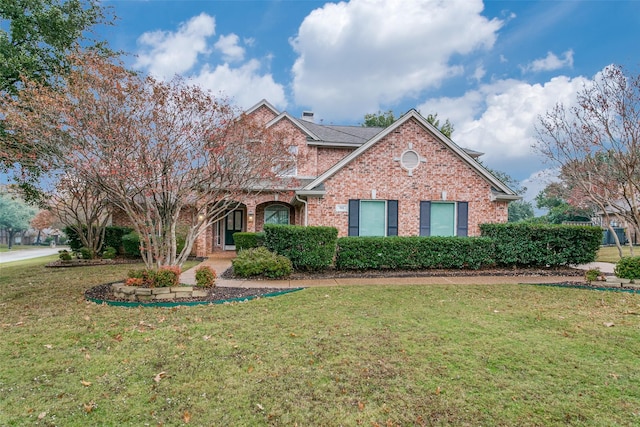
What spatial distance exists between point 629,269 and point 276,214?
1400 cm

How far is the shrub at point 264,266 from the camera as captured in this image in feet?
32.0

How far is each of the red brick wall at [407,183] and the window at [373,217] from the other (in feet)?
0.70

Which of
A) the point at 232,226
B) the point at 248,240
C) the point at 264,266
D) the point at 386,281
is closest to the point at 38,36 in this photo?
the point at 248,240

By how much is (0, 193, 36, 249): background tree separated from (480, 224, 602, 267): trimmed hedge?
152 feet

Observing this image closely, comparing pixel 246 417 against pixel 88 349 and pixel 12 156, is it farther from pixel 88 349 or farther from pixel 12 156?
pixel 12 156

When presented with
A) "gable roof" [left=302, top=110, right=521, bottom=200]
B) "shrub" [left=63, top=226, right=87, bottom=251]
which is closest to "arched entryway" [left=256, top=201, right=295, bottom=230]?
"gable roof" [left=302, top=110, right=521, bottom=200]

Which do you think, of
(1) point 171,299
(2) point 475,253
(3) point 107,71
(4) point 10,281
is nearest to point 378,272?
(2) point 475,253

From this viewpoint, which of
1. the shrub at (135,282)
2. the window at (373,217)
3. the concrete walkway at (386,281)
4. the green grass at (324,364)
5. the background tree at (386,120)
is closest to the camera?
the green grass at (324,364)

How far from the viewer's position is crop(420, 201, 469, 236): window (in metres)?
13.6

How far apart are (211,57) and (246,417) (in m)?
12.3

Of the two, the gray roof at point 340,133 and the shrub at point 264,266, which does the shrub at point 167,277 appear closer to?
the shrub at point 264,266

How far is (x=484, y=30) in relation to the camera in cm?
1228

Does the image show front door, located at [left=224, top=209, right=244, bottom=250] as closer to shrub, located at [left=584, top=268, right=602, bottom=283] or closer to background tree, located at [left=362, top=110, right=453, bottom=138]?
shrub, located at [left=584, top=268, right=602, bottom=283]

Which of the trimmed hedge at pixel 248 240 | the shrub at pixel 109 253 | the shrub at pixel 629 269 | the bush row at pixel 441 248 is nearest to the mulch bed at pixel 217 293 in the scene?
the bush row at pixel 441 248
